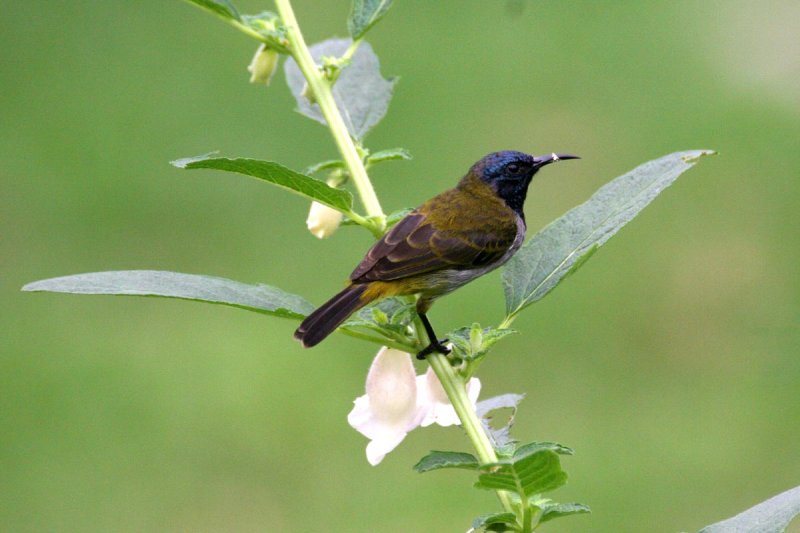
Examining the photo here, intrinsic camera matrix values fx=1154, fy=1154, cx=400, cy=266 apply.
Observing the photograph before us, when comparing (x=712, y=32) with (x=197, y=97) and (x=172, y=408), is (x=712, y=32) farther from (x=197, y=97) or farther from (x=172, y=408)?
(x=172, y=408)

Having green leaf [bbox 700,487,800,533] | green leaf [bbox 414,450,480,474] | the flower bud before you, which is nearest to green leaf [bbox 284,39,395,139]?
the flower bud

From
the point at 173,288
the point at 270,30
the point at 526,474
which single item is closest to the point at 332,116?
the point at 270,30

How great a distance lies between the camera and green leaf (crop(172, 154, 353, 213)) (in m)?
1.88

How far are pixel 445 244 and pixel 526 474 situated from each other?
1.24 meters

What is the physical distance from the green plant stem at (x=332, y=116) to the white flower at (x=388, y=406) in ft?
0.90

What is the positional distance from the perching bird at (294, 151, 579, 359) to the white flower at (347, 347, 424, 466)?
4.0 inches

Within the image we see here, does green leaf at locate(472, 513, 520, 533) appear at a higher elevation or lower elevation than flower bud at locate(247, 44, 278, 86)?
lower

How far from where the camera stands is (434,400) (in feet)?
7.25

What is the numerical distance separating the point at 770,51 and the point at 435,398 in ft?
31.6

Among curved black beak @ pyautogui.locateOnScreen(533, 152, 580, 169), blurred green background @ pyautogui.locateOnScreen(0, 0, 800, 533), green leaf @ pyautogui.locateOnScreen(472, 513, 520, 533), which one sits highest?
blurred green background @ pyautogui.locateOnScreen(0, 0, 800, 533)

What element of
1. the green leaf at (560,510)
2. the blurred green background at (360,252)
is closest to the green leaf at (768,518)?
the green leaf at (560,510)

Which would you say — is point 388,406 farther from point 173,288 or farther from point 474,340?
point 173,288

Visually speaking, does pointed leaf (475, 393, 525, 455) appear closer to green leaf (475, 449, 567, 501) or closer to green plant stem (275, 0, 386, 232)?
green leaf (475, 449, 567, 501)

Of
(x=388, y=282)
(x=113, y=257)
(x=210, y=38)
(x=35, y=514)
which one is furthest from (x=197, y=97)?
(x=388, y=282)
